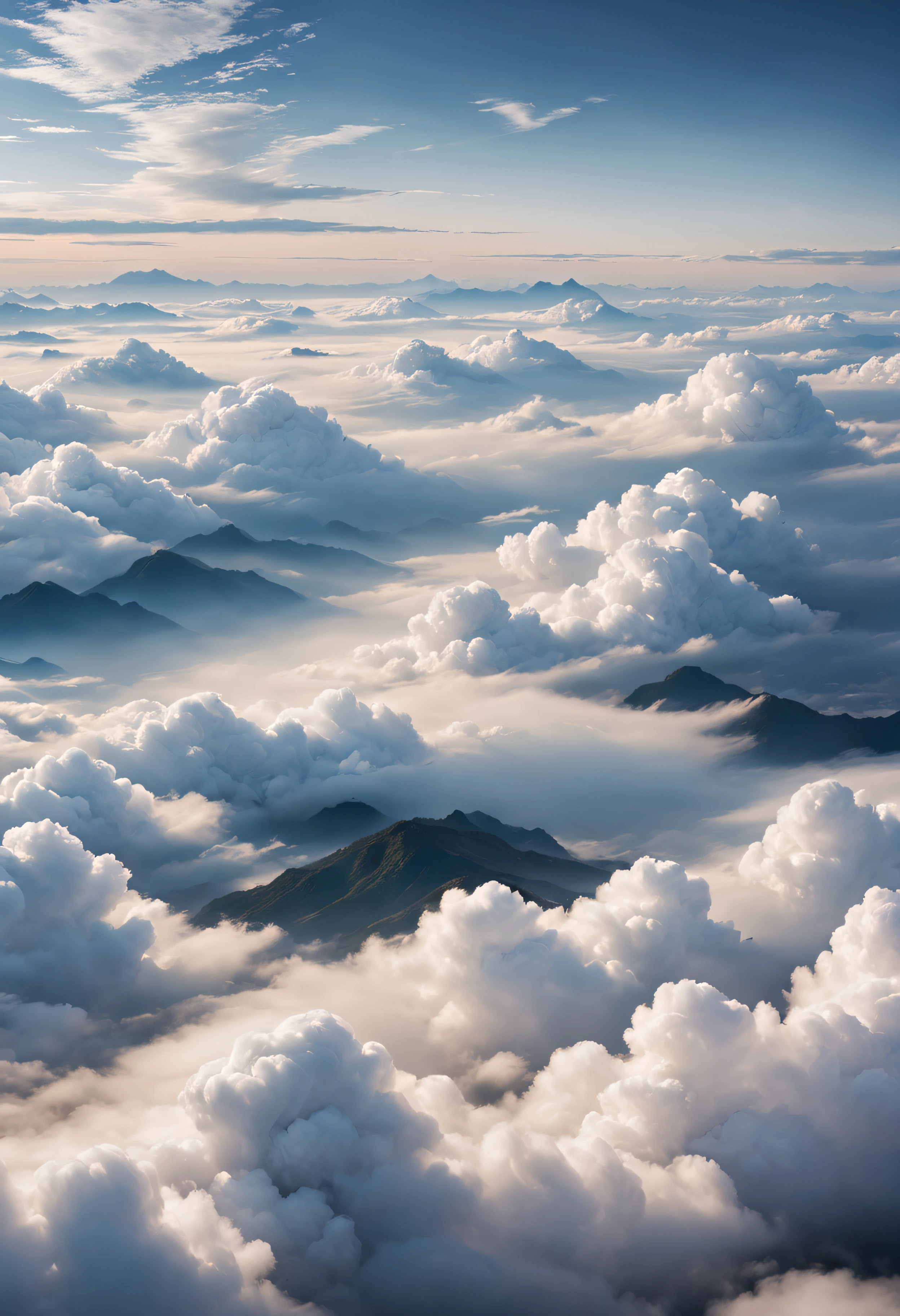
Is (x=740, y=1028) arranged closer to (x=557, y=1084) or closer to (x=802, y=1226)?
(x=802, y=1226)

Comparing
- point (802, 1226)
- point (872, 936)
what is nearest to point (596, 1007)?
point (802, 1226)

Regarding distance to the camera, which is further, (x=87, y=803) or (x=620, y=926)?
(x=87, y=803)

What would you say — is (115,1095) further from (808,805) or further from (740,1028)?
(808,805)

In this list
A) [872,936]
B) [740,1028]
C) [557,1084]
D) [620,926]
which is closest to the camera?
[740,1028]

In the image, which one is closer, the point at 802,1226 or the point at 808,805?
the point at 802,1226

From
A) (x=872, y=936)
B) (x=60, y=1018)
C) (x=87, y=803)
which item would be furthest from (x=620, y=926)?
(x=87, y=803)

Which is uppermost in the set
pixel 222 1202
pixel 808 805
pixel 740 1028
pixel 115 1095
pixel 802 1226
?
pixel 808 805

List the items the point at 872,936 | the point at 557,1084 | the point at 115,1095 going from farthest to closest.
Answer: the point at 115,1095
the point at 557,1084
the point at 872,936

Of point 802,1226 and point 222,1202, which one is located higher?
point 222,1202

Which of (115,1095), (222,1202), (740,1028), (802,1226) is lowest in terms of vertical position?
(115,1095)
